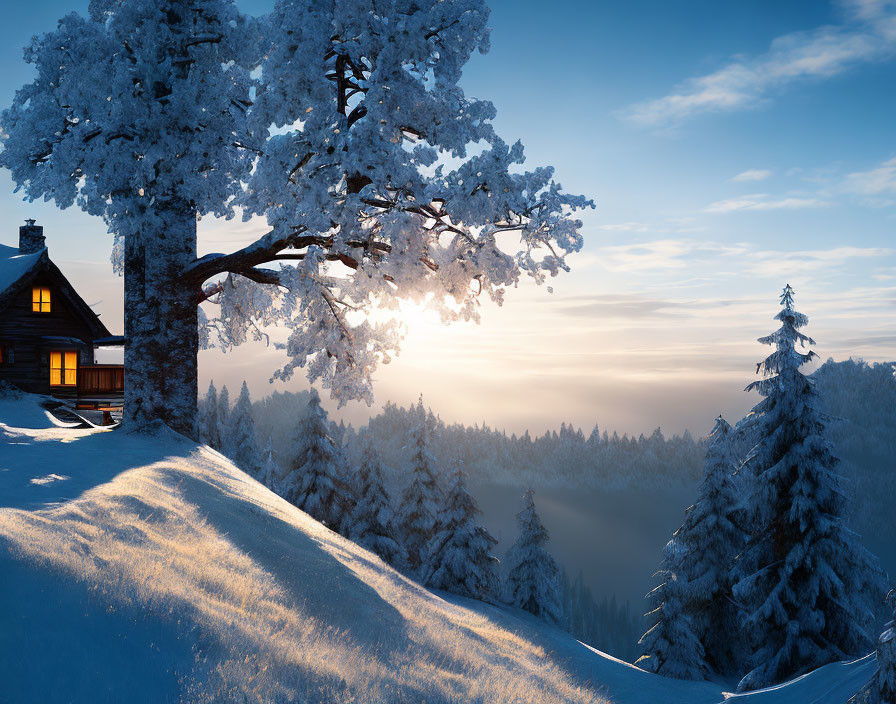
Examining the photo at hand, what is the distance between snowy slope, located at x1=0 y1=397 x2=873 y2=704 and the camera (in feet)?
17.9

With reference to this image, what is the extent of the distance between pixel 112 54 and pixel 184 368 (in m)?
7.83

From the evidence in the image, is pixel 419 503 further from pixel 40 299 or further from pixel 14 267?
pixel 14 267

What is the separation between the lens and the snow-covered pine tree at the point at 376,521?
36.6 m

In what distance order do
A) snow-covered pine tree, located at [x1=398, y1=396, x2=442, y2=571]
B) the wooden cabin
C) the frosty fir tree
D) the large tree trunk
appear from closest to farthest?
1. the large tree trunk
2. the frosty fir tree
3. the wooden cabin
4. snow-covered pine tree, located at [x1=398, y1=396, x2=442, y2=571]

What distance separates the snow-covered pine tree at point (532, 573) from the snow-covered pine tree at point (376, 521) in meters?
8.07

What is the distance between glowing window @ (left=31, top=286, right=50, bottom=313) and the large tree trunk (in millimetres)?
21465

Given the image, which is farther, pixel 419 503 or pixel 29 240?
pixel 419 503

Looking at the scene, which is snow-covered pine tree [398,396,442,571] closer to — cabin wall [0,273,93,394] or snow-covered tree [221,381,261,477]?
snow-covered tree [221,381,261,477]

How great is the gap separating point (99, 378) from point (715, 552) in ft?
109

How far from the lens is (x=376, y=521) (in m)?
37.2

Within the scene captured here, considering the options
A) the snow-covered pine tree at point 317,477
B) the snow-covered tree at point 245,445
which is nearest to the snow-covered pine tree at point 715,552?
the snow-covered pine tree at point 317,477

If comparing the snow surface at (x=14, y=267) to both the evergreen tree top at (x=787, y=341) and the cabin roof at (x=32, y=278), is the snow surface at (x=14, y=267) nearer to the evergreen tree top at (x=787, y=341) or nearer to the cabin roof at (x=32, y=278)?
the cabin roof at (x=32, y=278)

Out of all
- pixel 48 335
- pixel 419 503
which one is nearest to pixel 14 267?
pixel 48 335

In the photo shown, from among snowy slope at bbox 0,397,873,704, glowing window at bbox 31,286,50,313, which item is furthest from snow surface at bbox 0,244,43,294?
snowy slope at bbox 0,397,873,704
